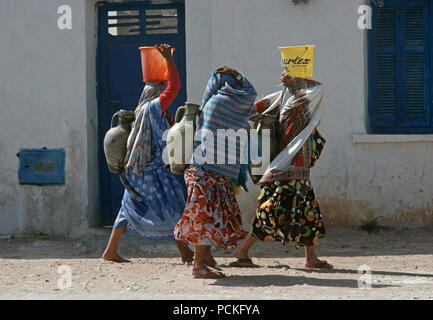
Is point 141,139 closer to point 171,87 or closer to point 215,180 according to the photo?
point 171,87

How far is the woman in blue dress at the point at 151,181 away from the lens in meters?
5.57

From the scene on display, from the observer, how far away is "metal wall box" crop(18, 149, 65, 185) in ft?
24.4

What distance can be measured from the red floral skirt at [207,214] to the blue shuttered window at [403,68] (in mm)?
2936

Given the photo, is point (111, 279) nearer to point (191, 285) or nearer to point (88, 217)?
point (191, 285)

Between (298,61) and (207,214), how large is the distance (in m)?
1.46

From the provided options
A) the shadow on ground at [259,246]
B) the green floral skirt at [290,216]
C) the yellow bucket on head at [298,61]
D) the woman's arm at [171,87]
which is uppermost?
the yellow bucket on head at [298,61]

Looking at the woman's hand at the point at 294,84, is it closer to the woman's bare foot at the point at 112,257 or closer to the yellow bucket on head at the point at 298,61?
the yellow bucket on head at the point at 298,61

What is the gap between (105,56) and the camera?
25.2 ft

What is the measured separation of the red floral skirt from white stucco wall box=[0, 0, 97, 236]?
2.83 m

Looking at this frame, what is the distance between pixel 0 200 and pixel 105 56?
2038 millimetres

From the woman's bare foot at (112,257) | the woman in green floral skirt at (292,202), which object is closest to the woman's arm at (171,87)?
the woman in green floral skirt at (292,202)

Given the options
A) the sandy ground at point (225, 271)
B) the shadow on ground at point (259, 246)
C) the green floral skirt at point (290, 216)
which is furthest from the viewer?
the shadow on ground at point (259, 246)

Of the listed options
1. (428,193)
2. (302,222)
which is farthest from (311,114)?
(428,193)

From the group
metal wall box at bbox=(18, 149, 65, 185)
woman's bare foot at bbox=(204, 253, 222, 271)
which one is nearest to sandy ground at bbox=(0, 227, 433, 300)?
woman's bare foot at bbox=(204, 253, 222, 271)
